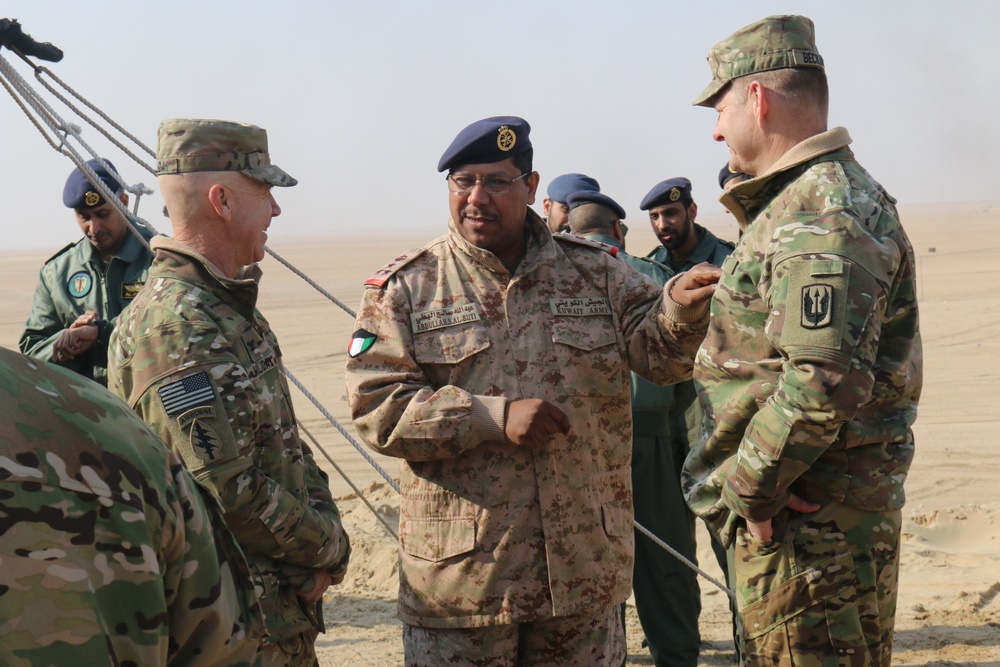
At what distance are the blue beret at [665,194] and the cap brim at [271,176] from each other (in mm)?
3026

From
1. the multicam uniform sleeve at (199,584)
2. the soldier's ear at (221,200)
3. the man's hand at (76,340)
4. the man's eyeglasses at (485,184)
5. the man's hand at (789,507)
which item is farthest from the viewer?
the man's hand at (76,340)

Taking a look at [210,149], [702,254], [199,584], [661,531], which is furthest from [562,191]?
[199,584]

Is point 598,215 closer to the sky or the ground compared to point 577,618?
closer to the sky

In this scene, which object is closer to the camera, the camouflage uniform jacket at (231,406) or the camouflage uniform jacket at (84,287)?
the camouflage uniform jacket at (231,406)

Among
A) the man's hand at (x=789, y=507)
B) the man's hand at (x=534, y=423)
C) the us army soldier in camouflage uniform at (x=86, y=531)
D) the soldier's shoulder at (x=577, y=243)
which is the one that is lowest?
the man's hand at (x=789, y=507)

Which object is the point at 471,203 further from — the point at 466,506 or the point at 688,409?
the point at 688,409

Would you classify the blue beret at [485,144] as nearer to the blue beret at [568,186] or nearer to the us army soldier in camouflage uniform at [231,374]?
the us army soldier in camouflage uniform at [231,374]

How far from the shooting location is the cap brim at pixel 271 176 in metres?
3.04

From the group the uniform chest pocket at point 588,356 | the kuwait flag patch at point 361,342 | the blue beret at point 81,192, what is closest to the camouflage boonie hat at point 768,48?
the uniform chest pocket at point 588,356

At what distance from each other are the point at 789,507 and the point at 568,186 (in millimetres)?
3665

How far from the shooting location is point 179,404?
269 cm

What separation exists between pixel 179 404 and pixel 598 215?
3461 millimetres

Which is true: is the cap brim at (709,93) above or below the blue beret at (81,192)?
above

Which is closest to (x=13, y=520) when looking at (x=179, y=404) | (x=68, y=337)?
(x=179, y=404)
